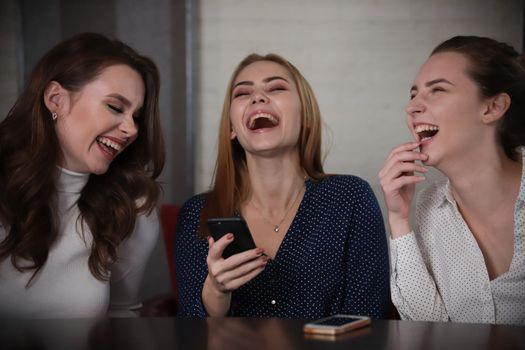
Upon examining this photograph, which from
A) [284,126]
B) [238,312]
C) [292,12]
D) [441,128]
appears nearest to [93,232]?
[238,312]

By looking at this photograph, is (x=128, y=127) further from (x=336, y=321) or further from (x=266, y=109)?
(x=336, y=321)

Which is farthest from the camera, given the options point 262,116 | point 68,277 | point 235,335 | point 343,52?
point 343,52

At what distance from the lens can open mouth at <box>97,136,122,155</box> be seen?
→ 6.88 ft

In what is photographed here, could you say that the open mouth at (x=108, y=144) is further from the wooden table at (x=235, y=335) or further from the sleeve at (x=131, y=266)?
the wooden table at (x=235, y=335)

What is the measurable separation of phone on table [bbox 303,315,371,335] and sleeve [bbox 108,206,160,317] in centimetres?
100

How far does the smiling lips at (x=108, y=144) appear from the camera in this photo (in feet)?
6.88

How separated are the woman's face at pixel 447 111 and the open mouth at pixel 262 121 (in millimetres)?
460

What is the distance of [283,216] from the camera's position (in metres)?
2.26

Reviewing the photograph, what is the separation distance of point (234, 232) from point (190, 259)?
510 mm

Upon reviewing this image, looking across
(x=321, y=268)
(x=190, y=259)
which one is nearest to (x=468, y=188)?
(x=321, y=268)

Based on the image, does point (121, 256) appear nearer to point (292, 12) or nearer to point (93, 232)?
point (93, 232)

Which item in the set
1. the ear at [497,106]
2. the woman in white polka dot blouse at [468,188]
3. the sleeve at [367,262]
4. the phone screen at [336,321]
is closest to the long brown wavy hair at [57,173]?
the sleeve at [367,262]

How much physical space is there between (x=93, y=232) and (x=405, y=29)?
220cm

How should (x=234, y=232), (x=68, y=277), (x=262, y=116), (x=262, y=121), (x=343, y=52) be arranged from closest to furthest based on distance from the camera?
1. (x=234, y=232)
2. (x=68, y=277)
3. (x=262, y=116)
4. (x=262, y=121)
5. (x=343, y=52)
